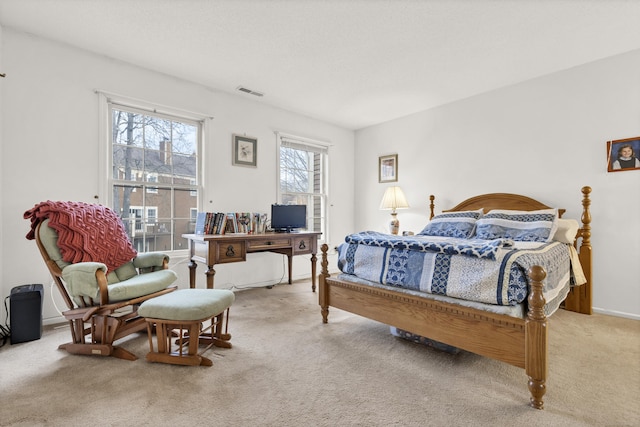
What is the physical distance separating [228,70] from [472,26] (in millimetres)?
2263

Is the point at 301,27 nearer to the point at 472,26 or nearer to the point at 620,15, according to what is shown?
the point at 472,26

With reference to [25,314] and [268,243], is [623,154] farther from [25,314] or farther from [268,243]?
[25,314]

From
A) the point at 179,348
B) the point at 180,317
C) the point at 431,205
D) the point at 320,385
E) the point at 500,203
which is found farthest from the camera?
the point at 431,205

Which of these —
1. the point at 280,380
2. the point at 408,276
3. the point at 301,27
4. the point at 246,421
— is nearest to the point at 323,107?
the point at 301,27

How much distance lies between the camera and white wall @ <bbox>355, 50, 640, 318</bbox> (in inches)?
112

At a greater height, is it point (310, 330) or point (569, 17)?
point (569, 17)

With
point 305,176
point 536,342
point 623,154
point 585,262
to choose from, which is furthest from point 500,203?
point 305,176

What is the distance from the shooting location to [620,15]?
2.30m

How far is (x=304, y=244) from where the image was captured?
3.68 m

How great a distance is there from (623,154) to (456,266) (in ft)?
7.79

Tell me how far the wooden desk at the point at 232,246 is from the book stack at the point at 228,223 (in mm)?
121

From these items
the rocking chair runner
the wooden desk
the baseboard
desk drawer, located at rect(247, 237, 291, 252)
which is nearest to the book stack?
the wooden desk

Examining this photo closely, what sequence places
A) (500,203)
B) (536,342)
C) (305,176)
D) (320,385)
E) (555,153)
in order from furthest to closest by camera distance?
(305,176)
(500,203)
(555,153)
(320,385)
(536,342)

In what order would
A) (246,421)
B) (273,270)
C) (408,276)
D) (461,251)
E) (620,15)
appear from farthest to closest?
1. (273,270)
2. (620,15)
3. (408,276)
4. (461,251)
5. (246,421)
